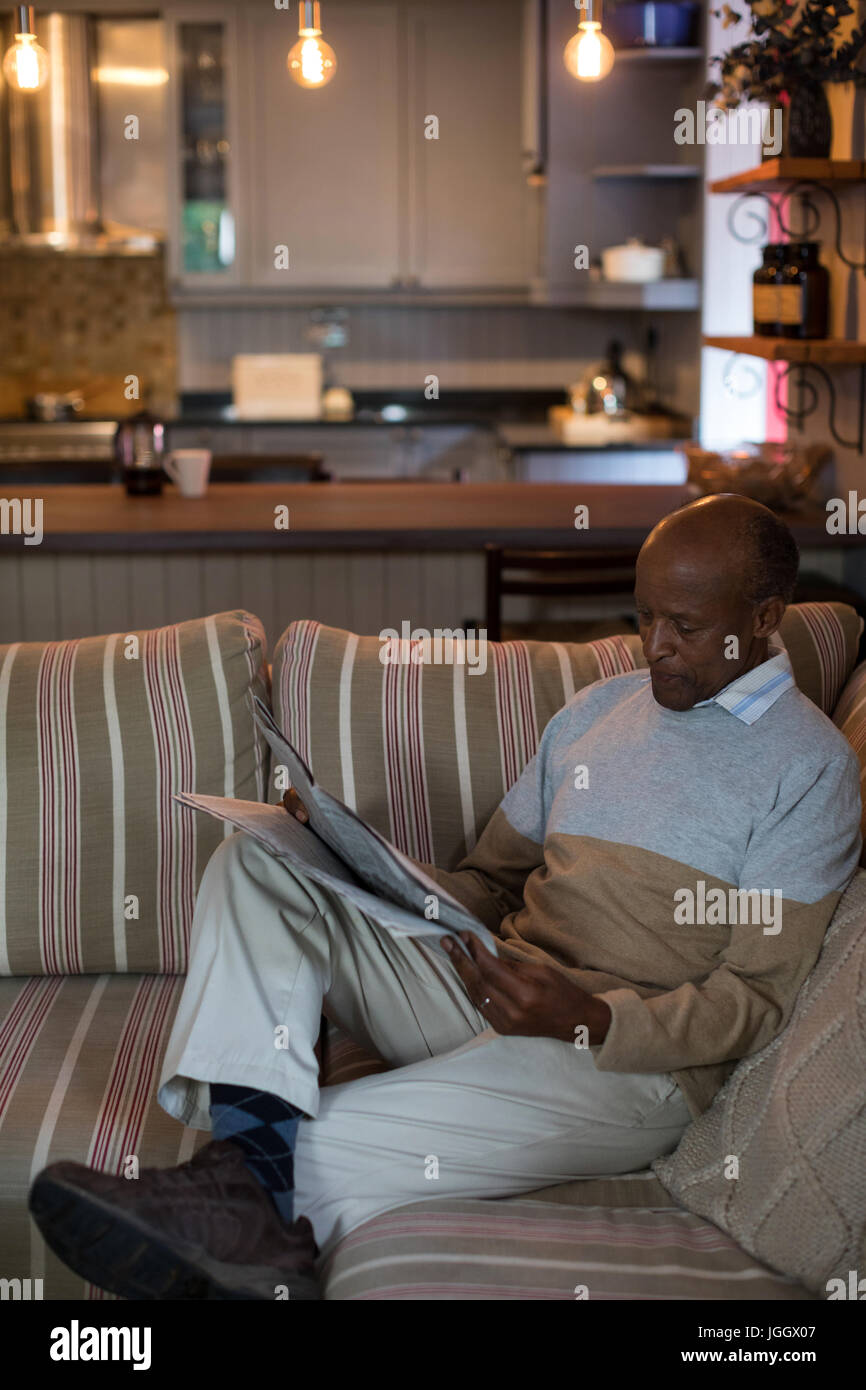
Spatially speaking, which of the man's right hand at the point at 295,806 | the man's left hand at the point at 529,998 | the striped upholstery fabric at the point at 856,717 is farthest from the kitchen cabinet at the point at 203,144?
the man's left hand at the point at 529,998

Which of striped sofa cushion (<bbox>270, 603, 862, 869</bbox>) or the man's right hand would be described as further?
striped sofa cushion (<bbox>270, 603, 862, 869</bbox>)

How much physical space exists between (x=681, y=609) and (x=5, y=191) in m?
4.73

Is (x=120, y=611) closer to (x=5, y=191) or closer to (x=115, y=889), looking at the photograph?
(x=115, y=889)

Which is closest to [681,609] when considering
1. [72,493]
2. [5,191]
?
[72,493]

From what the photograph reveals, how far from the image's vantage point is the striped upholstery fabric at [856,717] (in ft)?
5.72

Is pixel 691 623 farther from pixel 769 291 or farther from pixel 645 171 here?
pixel 645 171

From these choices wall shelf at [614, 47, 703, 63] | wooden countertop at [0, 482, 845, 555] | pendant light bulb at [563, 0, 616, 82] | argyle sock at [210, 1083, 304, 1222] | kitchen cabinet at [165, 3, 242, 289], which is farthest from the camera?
kitchen cabinet at [165, 3, 242, 289]

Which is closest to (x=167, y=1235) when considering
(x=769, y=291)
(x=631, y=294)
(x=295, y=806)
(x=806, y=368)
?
(x=295, y=806)

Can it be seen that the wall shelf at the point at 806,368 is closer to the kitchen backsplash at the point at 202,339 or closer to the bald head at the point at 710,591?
the bald head at the point at 710,591

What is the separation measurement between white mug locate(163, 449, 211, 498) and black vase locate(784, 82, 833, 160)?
1.45m

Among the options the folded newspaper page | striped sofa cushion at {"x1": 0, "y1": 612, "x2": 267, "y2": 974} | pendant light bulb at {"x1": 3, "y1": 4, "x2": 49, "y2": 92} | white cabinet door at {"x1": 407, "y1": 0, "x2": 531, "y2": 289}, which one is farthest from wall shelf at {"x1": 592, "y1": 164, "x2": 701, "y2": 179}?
the folded newspaper page

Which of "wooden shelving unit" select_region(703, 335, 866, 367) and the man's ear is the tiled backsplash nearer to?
"wooden shelving unit" select_region(703, 335, 866, 367)

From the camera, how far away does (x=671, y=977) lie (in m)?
1.61

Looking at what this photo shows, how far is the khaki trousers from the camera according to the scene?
152cm
